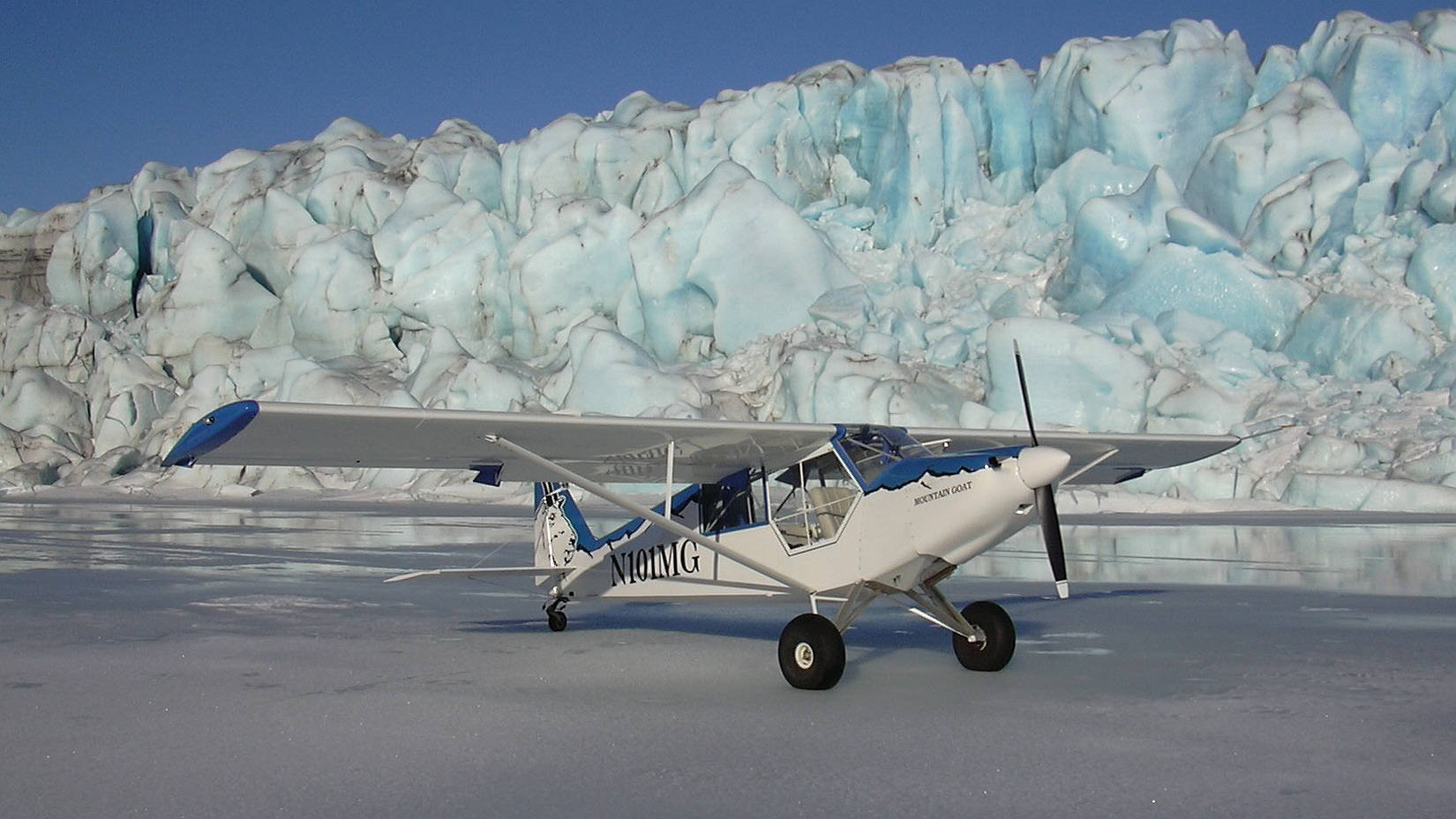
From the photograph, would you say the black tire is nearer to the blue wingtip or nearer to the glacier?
the blue wingtip

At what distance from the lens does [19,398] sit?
2114 inches

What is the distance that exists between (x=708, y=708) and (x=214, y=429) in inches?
141

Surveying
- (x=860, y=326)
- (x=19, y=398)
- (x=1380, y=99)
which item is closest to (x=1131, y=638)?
(x=860, y=326)

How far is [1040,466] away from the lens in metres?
7.00

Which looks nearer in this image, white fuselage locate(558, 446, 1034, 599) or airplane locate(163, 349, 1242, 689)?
white fuselage locate(558, 446, 1034, 599)

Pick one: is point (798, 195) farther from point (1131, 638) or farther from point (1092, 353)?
point (1131, 638)

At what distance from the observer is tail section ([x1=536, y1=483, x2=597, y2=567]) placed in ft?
35.4

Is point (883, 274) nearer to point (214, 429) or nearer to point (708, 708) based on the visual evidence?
point (214, 429)

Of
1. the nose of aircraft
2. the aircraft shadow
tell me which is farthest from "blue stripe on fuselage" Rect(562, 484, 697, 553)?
the nose of aircraft

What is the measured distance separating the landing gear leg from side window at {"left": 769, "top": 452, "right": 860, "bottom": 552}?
8.59ft

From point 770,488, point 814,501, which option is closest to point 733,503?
point 770,488

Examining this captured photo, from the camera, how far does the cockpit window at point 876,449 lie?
26.7 ft

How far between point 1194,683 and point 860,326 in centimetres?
2969

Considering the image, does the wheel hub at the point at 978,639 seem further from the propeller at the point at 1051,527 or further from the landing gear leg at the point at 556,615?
the landing gear leg at the point at 556,615
